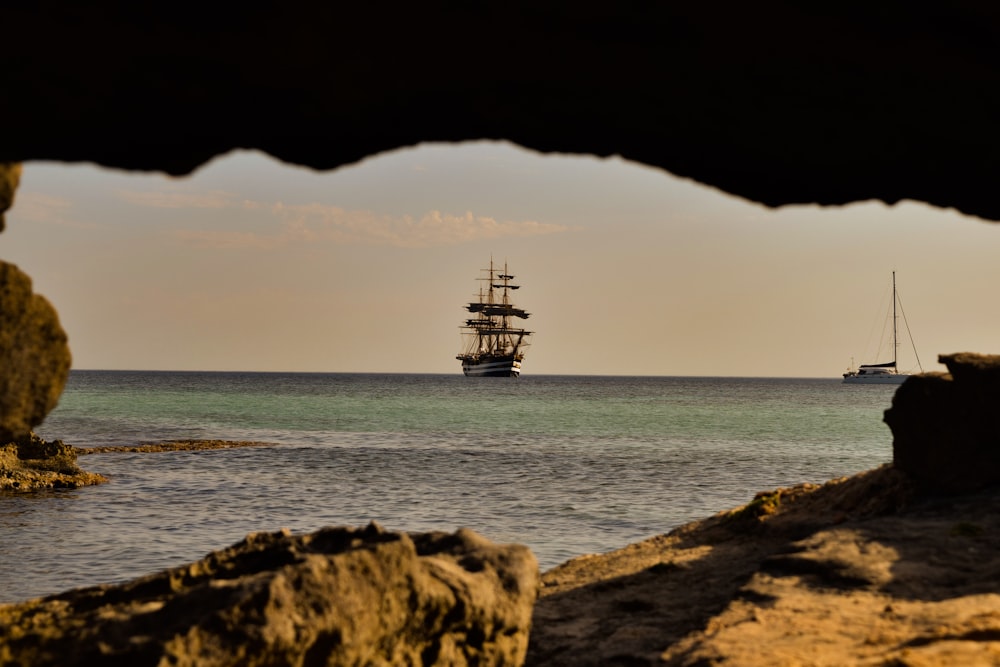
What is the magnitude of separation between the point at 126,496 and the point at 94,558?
8.82 metres

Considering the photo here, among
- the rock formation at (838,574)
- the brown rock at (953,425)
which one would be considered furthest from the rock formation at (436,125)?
the brown rock at (953,425)

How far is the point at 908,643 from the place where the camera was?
7465mm

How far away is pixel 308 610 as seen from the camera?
581cm

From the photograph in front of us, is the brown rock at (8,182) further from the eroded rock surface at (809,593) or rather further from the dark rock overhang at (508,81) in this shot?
the eroded rock surface at (809,593)

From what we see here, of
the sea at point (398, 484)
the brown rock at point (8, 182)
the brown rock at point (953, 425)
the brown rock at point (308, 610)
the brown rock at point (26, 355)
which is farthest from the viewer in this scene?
the sea at point (398, 484)

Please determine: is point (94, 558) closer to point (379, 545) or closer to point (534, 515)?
point (534, 515)

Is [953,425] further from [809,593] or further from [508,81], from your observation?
[508,81]

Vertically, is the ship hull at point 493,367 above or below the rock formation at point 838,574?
above

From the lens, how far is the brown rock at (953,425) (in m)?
12.5

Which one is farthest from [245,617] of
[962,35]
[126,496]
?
[126,496]

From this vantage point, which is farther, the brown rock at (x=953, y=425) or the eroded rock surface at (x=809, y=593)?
the brown rock at (x=953, y=425)

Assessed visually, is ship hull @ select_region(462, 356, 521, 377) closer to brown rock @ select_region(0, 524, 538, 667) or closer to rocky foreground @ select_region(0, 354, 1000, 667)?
rocky foreground @ select_region(0, 354, 1000, 667)

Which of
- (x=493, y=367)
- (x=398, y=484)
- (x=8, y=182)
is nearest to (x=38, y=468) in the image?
(x=398, y=484)

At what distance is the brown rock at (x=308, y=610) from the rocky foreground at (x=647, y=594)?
1cm
